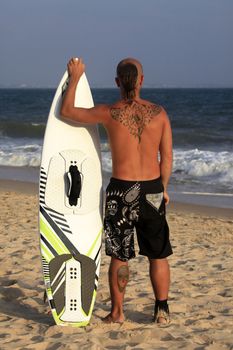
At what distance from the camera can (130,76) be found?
3.67 m

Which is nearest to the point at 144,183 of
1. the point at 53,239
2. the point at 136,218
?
the point at 136,218

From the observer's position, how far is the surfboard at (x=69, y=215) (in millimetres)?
4117

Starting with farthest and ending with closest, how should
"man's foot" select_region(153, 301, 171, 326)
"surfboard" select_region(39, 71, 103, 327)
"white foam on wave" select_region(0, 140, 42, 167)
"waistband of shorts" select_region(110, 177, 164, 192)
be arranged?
"white foam on wave" select_region(0, 140, 42, 167) → "surfboard" select_region(39, 71, 103, 327) → "man's foot" select_region(153, 301, 171, 326) → "waistband of shorts" select_region(110, 177, 164, 192)

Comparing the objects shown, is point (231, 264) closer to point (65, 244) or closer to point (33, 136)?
point (65, 244)

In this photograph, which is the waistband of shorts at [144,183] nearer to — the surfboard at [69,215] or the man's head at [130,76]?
the surfboard at [69,215]

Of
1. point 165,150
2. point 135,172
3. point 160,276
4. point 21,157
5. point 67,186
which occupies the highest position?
point 165,150

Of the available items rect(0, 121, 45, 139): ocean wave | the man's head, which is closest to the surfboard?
the man's head

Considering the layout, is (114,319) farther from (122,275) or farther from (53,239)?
(53,239)

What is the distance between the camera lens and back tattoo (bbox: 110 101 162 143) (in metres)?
3.76

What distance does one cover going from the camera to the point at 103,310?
14.6 ft

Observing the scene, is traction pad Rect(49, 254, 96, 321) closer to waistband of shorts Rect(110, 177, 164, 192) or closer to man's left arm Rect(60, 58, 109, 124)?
waistband of shorts Rect(110, 177, 164, 192)

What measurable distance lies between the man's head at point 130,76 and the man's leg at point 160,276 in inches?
40.1

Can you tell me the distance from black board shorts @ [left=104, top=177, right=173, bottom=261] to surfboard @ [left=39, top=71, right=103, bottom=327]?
0.35 meters

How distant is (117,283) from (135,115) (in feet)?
3.40
